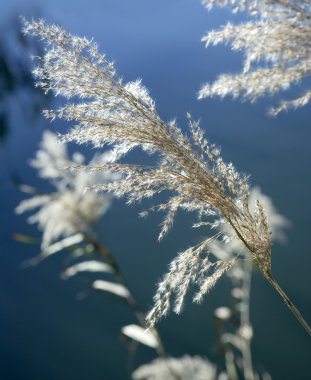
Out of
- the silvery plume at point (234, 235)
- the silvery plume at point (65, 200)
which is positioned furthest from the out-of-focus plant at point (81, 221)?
the silvery plume at point (234, 235)

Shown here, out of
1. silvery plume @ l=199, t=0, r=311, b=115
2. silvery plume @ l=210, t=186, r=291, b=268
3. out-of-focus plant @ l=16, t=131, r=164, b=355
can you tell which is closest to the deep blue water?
silvery plume @ l=210, t=186, r=291, b=268

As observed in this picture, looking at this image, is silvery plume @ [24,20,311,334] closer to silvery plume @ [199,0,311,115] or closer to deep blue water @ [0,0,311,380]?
silvery plume @ [199,0,311,115]

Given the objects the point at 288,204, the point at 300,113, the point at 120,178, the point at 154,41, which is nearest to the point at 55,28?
the point at 120,178

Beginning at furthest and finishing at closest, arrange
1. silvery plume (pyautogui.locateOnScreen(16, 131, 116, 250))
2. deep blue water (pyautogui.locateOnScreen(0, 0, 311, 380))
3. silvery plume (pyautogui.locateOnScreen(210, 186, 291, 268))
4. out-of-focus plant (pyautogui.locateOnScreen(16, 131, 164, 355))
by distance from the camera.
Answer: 1. deep blue water (pyautogui.locateOnScreen(0, 0, 311, 380))
2. silvery plume (pyautogui.locateOnScreen(210, 186, 291, 268))
3. silvery plume (pyautogui.locateOnScreen(16, 131, 116, 250))
4. out-of-focus plant (pyautogui.locateOnScreen(16, 131, 164, 355))

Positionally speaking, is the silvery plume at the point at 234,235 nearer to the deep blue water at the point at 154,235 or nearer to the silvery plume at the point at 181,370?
the silvery plume at the point at 181,370

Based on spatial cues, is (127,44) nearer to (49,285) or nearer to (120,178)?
(49,285)

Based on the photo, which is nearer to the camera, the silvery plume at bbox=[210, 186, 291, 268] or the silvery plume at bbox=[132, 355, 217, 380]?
the silvery plume at bbox=[132, 355, 217, 380]
